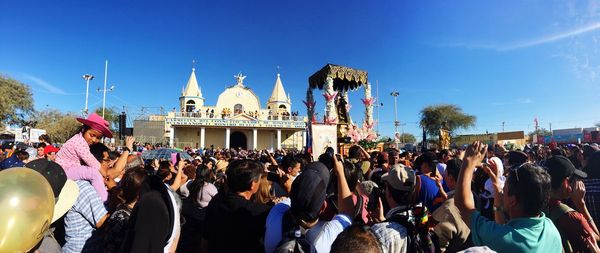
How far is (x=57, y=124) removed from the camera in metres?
44.1

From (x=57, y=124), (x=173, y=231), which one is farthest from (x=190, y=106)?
(x=173, y=231)

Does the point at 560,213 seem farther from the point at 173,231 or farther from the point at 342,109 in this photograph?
the point at 342,109

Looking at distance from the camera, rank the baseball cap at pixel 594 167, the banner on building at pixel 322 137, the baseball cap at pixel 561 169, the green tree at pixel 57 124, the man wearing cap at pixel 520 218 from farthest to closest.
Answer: the green tree at pixel 57 124 < the banner on building at pixel 322 137 < the baseball cap at pixel 594 167 < the baseball cap at pixel 561 169 < the man wearing cap at pixel 520 218

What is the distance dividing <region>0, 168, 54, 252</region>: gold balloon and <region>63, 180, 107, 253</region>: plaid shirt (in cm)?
84

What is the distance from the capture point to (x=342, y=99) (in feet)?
72.0

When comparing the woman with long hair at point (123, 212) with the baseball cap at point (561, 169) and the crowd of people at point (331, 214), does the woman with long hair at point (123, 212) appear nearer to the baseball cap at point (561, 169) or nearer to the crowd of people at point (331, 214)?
the crowd of people at point (331, 214)

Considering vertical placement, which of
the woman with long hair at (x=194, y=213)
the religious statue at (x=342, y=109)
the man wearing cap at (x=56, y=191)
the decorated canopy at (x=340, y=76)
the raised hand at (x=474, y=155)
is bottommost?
the woman with long hair at (x=194, y=213)

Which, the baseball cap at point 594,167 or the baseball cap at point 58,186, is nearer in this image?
the baseball cap at point 58,186

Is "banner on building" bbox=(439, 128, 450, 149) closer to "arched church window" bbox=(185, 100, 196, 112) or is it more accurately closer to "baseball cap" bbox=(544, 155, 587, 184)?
"baseball cap" bbox=(544, 155, 587, 184)

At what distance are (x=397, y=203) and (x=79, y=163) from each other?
3.13 m

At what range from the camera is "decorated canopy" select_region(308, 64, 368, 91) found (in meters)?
19.9

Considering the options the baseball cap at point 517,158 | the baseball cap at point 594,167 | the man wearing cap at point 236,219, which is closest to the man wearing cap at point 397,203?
the man wearing cap at point 236,219

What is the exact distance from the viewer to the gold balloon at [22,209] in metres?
1.57

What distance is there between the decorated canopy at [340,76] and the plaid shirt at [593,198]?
16.9 meters
